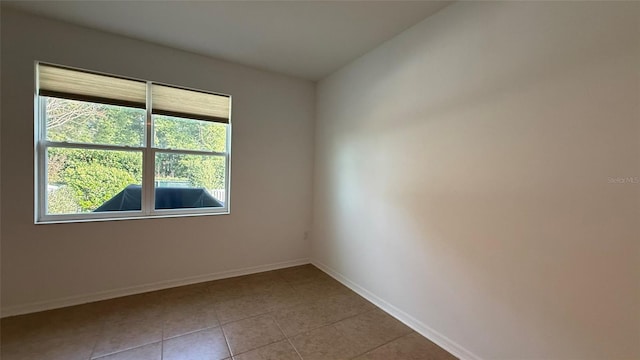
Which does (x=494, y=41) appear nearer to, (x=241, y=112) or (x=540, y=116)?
(x=540, y=116)

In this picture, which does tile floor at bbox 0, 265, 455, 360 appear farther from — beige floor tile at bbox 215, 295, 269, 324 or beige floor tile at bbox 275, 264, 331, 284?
beige floor tile at bbox 275, 264, 331, 284

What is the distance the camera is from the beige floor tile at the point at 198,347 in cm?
177

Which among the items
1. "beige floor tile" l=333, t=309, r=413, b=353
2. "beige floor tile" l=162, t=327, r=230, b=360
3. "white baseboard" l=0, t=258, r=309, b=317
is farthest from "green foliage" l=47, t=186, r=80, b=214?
"beige floor tile" l=333, t=309, r=413, b=353

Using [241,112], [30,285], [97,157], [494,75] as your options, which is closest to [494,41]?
[494,75]

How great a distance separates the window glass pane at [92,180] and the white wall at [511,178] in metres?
2.62

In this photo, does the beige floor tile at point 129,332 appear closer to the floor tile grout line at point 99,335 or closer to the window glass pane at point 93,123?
the floor tile grout line at point 99,335

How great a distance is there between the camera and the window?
7.75 feet

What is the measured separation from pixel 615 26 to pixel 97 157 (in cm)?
398

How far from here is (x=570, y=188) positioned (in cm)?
133

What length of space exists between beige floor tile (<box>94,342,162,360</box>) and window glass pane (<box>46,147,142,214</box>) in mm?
1441

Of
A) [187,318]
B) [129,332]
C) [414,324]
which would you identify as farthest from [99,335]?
[414,324]

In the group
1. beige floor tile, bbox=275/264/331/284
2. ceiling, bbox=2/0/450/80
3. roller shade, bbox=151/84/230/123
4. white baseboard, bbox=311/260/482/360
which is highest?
ceiling, bbox=2/0/450/80

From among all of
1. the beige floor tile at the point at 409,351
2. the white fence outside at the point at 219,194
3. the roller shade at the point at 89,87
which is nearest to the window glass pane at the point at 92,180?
the roller shade at the point at 89,87

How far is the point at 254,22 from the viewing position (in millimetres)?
2227
